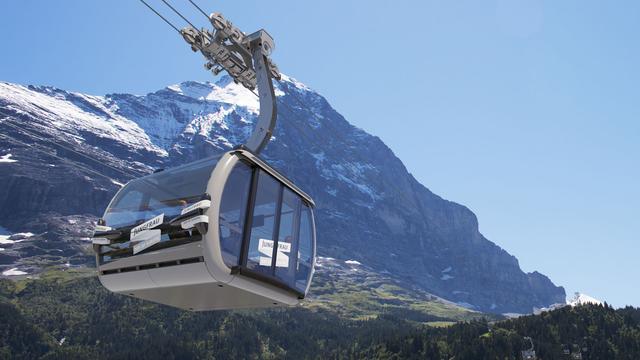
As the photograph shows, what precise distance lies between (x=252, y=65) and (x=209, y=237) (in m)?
6.36

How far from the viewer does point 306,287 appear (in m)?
16.7

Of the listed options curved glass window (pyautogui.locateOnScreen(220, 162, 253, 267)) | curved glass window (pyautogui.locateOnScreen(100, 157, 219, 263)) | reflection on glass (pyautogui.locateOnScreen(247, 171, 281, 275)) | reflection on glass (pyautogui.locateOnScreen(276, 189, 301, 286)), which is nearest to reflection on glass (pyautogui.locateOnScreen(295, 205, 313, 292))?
reflection on glass (pyautogui.locateOnScreen(276, 189, 301, 286))

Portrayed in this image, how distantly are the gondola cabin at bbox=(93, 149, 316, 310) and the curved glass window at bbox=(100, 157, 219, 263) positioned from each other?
0.03 metres

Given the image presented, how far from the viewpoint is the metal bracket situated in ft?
53.6

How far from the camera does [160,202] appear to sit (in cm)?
1448

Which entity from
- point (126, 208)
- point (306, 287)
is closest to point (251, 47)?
point (126, 208)

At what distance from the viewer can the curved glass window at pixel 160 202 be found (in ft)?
44.5

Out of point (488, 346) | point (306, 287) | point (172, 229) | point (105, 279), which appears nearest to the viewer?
point (172, 229)

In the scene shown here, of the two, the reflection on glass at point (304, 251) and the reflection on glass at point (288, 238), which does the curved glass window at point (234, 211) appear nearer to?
the reflection on glass at point (288, 238)

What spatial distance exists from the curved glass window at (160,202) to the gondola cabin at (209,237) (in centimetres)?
3

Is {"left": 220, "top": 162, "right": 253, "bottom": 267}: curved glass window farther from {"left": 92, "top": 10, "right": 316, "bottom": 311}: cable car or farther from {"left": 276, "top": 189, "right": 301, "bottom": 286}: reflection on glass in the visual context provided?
{"left": 276, "top": 189, "right": 301, "bottom": 286}: reflection on glass

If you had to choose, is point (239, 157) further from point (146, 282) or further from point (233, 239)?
point (146, 282)

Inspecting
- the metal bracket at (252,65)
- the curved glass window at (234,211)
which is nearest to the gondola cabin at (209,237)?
the curved glass window at (234,211)

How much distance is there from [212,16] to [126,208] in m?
5.46
